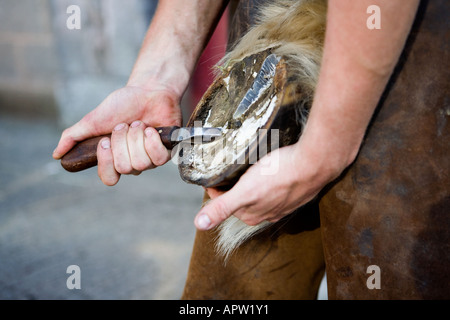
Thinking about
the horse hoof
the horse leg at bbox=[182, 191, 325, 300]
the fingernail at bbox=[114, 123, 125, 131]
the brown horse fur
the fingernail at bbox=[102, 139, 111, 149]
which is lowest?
the horse leg at bbox=[182, 191, 325, 300]

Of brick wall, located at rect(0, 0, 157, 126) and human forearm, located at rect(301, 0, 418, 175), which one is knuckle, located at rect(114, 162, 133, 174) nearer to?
human forearm, located at rect(301, 0, 418, 175)

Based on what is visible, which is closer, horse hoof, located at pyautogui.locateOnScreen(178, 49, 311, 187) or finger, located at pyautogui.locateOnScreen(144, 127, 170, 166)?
horse hoof, located at pyautogui.locateOnScreen(178, 49, 311, 187)

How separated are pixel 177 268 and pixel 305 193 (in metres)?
1.27

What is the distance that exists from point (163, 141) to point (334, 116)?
436 mm

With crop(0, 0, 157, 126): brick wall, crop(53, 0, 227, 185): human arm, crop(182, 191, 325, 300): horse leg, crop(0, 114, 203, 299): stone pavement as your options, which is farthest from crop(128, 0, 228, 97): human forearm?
crop(0, 0, 157, 126): brick wall

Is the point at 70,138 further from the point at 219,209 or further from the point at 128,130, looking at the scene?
the point at 219,209

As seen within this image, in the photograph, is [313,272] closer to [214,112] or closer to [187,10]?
[214,112]

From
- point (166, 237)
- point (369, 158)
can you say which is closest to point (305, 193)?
point (369, 158)

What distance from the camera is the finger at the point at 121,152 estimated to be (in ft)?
3.47

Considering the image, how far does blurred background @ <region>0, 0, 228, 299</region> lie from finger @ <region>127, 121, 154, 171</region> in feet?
1.16

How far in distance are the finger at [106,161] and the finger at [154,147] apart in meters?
0.11

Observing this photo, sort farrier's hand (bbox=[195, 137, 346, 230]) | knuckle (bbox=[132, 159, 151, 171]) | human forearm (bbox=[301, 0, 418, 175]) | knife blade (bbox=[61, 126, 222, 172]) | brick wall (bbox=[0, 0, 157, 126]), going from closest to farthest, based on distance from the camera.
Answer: human forearm (bbox=[301, 0, 418, 175]), farrier's hand (bbox=[195, 137, 346, 230]), knife blade (bbox=[61, 126, 222, 172]), knuckle (bbox=[132, 159, 151, 171]), brick wall (bbox=[0, 0, 157, 126])

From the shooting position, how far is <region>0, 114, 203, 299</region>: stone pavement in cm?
184

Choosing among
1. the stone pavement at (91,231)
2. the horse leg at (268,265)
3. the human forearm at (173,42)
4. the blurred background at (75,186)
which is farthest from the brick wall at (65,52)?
the horse leg at (268,265)
